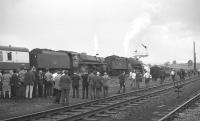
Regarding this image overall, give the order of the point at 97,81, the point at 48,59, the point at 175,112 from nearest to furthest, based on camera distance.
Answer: the point at 175,112 < the point at 97,81 < the point at 48,59

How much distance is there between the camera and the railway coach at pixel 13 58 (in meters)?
25.0

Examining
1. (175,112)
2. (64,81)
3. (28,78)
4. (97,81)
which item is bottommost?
(175,112)

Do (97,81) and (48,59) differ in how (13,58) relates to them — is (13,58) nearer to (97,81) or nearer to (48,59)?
(48,59)

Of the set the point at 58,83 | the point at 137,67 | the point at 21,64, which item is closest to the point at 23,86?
the point at 58,83

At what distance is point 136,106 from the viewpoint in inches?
659

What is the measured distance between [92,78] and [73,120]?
797 centimetres

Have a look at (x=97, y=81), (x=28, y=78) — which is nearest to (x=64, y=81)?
(x=28, y=78)

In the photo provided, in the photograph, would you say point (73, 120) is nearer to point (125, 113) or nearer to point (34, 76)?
point (125, 113)


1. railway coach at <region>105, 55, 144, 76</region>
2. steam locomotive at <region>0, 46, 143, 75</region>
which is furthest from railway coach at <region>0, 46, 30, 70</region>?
railway coach at <region>105, 55, 144, 76</region>

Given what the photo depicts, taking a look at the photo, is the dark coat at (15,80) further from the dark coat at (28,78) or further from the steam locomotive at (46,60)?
the steam locomotive at (46,60)

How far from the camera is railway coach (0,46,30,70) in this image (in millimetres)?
25047

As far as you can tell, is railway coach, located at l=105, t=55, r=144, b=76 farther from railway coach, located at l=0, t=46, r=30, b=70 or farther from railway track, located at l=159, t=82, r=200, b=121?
railway track, located at l=159, t=82, r=200, b=121

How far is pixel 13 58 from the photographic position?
26219 millimetres

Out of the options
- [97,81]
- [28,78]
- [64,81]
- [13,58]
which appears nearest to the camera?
[64,81]
